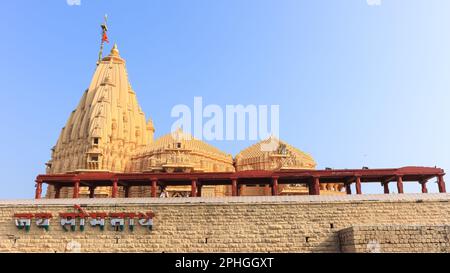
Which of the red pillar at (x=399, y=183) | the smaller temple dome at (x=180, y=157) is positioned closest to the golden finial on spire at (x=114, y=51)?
the smaller temple dome at (x=180, y=157)

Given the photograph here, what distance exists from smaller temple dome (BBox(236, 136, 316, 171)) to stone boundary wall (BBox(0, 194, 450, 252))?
19.0 meters

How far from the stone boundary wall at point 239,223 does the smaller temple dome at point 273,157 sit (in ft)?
62.4

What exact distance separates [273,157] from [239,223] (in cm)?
2169

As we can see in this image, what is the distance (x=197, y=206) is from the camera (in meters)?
20.0

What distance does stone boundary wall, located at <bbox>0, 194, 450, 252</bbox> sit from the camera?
19016mm

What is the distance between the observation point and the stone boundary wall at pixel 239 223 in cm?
1902

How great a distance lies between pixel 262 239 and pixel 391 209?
7.04 m

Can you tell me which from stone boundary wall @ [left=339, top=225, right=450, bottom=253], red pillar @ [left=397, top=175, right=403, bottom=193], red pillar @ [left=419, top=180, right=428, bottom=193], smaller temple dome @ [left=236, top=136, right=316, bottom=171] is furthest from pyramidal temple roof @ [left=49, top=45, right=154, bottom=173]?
stone boundary wall @ [left=339, top=225, right=450, bottom=253]

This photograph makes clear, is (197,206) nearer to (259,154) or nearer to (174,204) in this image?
(174,204)

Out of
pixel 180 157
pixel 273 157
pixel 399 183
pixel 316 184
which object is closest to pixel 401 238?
pixel 316 184

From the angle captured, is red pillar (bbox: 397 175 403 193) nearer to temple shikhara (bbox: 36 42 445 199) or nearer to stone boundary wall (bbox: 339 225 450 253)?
temple shikhara (bbox: 36 42 445 199)

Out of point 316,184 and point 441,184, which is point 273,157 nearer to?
point 316,184

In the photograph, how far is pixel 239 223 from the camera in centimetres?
1953
